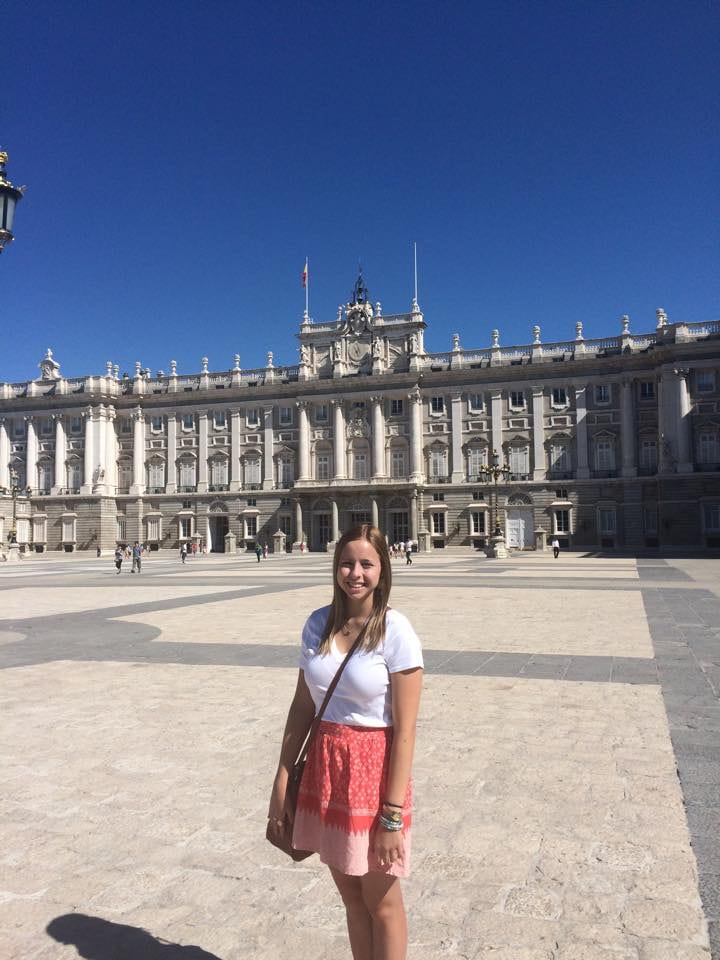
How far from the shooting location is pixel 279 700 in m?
8.25

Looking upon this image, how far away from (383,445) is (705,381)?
24.8 m

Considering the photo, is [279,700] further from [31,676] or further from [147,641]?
[147,641]

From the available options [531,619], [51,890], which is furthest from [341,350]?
[51,890]

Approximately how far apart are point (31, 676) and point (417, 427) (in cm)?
5228

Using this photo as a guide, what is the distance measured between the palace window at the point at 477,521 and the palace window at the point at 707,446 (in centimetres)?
1629

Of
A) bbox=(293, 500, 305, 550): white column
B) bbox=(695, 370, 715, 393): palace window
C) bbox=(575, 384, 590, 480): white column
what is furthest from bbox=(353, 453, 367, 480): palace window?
bbox=(695, 370, 715, 393): palace window

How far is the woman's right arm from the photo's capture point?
314cm

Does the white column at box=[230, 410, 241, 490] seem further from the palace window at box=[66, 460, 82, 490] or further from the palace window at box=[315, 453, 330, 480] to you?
the palace window at box=[66, 460, 82, 490]


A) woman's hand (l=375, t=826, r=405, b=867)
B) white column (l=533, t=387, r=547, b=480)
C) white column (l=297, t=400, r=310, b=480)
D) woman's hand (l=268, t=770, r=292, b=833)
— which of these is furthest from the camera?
white column (l=297, t=400, r=310, b=480)

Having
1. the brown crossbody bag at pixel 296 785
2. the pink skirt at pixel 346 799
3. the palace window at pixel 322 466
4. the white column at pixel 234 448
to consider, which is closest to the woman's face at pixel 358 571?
the brown crossbody bag at pixel 296 785

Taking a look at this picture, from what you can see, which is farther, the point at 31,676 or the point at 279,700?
the point at 31,676

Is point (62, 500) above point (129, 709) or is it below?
above

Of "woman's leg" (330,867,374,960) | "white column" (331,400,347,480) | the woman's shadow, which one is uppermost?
"white column" (331,400,347,480)

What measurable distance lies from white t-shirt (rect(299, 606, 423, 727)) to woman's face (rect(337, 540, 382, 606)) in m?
0.17
